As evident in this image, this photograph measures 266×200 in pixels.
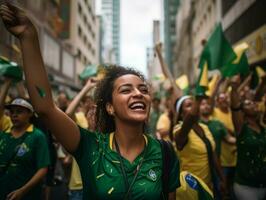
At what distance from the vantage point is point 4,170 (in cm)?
348

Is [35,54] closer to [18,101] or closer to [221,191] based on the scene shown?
[18,101]

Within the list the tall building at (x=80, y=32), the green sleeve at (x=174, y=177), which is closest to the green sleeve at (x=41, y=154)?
the green sleeve at (x=174, y=177)

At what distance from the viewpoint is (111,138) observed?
2.35 metres

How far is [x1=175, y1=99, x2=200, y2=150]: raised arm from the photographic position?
368 centimetres

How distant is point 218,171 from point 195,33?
3534cm

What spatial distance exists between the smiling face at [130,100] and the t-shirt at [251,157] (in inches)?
85.1

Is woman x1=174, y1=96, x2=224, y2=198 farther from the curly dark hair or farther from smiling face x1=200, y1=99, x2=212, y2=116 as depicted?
smiling face x1=200, y1=99, x2=212, y2=116

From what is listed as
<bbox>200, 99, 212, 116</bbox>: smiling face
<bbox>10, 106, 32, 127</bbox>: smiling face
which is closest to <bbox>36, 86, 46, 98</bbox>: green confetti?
<bbox>10, 106, 32, 127</bbox>: smiling face

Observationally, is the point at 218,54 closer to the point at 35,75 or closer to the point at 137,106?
the point at 137,106

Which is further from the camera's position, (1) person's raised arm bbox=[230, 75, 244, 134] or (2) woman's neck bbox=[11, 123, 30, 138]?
(1) person's raised arm bbox=[230, 75, 244, 134]

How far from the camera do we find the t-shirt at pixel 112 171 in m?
2.05

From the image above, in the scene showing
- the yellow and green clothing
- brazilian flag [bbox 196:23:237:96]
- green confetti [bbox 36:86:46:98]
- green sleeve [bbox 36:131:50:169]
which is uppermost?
brazilian flag [bbox 196:23:237:96]

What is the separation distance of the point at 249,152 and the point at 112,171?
2441 millimetres

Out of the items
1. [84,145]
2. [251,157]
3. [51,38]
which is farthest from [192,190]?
[51,38]
